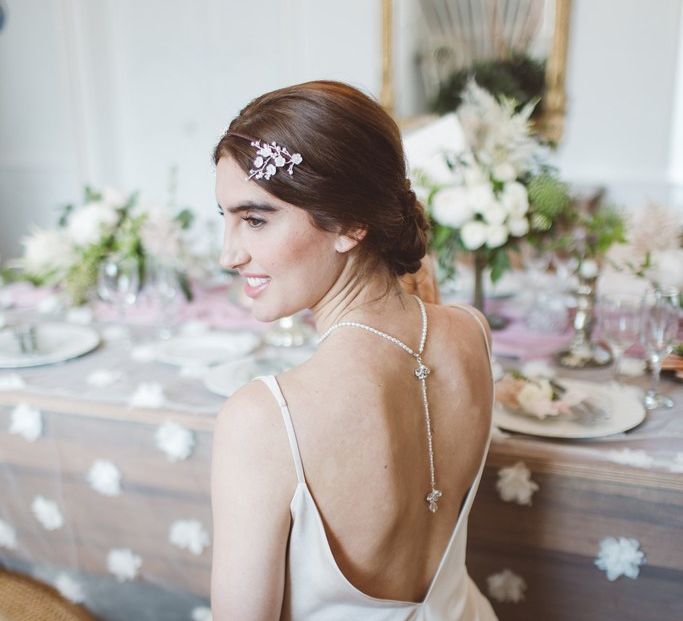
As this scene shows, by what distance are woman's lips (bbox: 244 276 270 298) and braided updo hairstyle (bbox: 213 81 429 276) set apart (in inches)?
4.7

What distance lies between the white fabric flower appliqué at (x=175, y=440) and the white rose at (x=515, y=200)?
3.25 ft

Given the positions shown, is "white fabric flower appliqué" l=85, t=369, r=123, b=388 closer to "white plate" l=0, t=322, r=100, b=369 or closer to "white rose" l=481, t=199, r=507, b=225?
"white plate" l=0, t=322, r=100, b=369

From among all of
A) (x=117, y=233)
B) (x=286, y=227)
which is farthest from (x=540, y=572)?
(x=117, y=233)

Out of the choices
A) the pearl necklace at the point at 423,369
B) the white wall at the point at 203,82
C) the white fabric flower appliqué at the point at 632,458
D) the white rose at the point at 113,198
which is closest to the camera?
the pearl necklace at the point at 423,369

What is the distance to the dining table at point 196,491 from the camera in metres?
1.28

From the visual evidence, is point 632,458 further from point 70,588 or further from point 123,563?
point 70,588

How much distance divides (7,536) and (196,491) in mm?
604

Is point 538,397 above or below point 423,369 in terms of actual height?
below

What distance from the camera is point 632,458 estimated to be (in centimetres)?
126

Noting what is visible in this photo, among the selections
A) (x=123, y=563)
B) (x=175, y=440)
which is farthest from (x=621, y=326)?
(x=123, y=563)

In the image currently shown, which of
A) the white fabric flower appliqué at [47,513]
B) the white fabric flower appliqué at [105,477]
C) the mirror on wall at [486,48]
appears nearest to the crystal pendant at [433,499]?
the white fabric flower appliqué at [105,477]

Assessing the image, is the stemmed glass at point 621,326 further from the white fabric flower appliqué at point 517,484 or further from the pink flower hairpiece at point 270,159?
the pink flower hairpiece at point 270,159

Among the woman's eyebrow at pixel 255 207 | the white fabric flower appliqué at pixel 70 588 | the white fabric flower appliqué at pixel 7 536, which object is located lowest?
the white fabric flower appliqué at pixel 70 588

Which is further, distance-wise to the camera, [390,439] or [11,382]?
[11,382]
